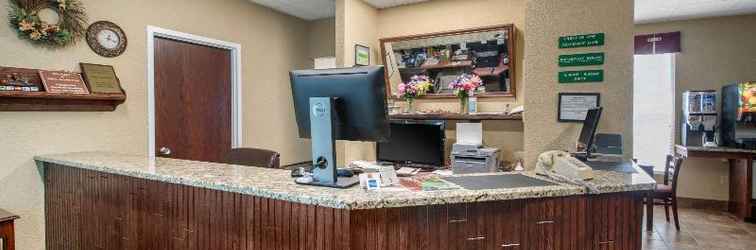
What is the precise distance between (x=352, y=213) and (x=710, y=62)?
5542 mm

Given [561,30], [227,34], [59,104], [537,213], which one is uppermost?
[227,34]

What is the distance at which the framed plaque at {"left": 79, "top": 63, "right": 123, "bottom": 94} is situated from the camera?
8.42 feet

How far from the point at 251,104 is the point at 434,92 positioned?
191 cm

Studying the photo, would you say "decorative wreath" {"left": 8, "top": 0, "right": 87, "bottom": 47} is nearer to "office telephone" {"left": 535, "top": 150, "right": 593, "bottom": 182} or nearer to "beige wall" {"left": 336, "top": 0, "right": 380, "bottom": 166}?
"beige wall" {"left": 336, "top": 0, "right": 380, "bottom": 166}

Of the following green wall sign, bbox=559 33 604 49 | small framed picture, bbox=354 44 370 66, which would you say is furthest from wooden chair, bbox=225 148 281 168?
green wall sign, bbox=559 33 604 49

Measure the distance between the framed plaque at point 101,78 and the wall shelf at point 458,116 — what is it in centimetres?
238

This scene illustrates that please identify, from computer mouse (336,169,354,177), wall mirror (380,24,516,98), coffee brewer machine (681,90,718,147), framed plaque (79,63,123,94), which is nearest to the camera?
computer mouse (336,169,354,177)

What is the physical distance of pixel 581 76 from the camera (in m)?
2.43

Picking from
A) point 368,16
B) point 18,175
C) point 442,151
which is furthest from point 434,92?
point 18,175

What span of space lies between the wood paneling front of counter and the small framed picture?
2427mm

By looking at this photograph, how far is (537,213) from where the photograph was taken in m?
1.42

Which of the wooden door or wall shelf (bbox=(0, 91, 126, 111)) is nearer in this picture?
wall shelf (bbox=(0, 91, 126, 111))

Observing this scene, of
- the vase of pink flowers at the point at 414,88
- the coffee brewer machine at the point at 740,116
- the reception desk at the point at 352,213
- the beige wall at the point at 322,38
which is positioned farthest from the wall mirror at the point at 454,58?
the coffee brewer machine at the point at 740,116

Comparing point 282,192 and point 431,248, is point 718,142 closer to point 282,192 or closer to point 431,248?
point 431,248
